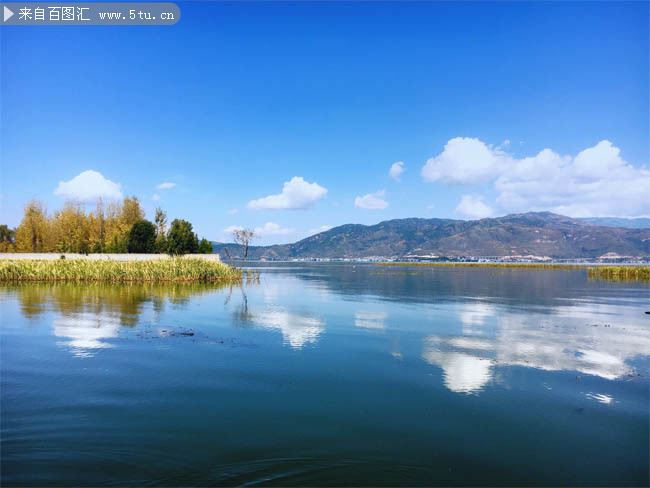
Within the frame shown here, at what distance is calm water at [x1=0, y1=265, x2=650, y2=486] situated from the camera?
18.2 feet

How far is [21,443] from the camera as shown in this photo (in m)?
6.12

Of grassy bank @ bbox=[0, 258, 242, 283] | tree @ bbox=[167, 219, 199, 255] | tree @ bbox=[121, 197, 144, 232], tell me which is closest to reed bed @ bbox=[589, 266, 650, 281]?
grassy bank @ bbox=[0, 258, 242, 283]

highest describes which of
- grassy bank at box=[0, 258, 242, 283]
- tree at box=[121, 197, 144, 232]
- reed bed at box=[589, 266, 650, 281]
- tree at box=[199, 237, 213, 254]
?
tree at box=[121, 197, 144, 232]

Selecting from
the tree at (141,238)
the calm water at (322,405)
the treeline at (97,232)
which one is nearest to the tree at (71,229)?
the treeline at (97,232)

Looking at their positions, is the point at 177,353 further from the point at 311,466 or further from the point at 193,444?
the point at 311,466

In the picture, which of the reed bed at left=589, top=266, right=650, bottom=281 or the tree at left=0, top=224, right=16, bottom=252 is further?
the tree at left=0, top=224, right=16, bottom=252

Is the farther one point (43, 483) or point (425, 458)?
point (425, 458)

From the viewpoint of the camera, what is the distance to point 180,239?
6300 cm

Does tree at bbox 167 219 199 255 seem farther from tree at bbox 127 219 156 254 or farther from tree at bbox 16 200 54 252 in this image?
tree at bbox 16 200 54 252

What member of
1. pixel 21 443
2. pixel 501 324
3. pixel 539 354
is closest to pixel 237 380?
pixel 21 443

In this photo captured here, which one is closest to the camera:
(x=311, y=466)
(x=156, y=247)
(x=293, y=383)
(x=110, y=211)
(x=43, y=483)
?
(x=43, y=483)

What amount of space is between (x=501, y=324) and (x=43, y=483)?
16737 mm

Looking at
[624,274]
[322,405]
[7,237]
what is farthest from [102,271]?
[624,274]

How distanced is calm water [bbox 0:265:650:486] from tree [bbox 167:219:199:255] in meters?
48.4
